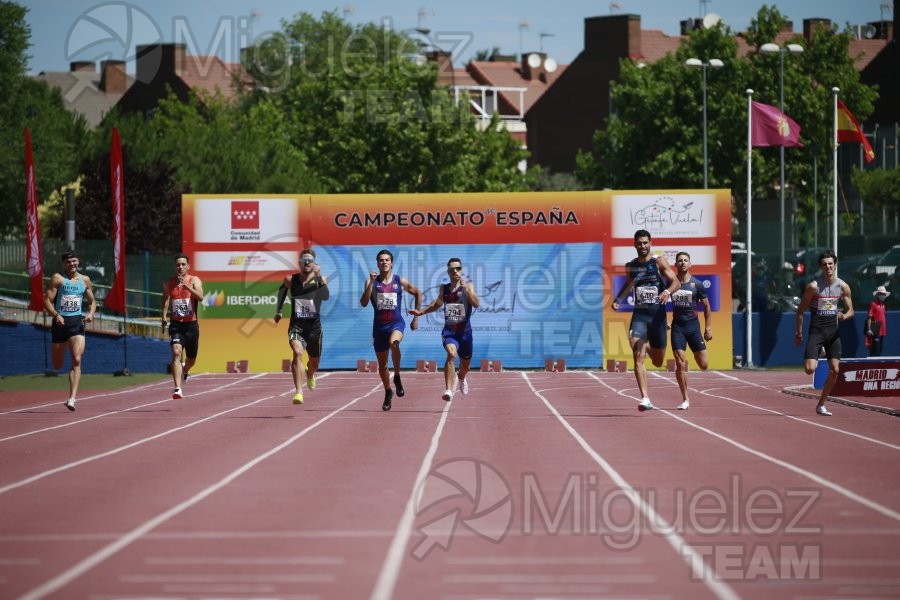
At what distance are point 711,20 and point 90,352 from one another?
55.7 meters

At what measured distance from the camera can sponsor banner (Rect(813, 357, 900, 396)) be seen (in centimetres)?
2306

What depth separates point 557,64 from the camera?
136m

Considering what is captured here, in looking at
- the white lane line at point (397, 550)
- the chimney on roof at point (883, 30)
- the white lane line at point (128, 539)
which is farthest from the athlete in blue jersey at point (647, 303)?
the chimney on roof at point (883, 30)

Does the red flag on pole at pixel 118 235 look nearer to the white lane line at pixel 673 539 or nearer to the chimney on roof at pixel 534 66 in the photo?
the white lane line at pixel 673 539

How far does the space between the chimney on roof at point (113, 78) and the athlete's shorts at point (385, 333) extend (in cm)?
9367

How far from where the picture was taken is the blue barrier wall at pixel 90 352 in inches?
1375

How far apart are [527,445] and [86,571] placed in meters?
7.44

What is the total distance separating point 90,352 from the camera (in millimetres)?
35562

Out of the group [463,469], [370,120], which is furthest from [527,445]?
[370,120]

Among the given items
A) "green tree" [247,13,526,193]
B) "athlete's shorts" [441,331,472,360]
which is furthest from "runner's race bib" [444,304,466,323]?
"green tree" [247,13,526,193]

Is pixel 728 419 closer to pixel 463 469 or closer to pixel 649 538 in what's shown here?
pixel 463 469

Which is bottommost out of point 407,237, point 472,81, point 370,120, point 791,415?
point 791,415

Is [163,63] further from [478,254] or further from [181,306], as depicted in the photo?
[181,306]

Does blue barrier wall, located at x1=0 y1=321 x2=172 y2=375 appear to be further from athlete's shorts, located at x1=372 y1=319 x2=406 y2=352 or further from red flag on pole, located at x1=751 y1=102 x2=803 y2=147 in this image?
red flag on pole, located at x1=751 y1=102 x2=803 y2=147
